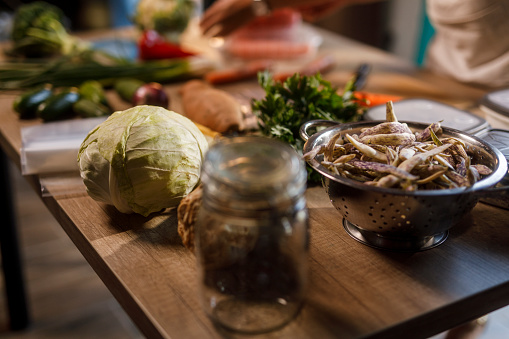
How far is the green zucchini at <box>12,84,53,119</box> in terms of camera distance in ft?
5.08

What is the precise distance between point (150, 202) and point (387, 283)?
455 millimetres

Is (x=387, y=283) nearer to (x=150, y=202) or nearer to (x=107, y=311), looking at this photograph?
(x=150, y=202)

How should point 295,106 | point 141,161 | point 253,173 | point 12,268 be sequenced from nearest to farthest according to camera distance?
point 253,173
point 141,161
point 295,106
point 12,268

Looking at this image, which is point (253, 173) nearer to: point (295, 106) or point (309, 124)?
point (309, 124)

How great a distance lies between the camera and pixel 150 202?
3.35 ft

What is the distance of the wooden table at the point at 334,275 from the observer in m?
0.79

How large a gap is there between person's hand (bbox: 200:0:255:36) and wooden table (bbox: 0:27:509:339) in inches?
44.1

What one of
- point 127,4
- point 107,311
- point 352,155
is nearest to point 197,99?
point 352,155

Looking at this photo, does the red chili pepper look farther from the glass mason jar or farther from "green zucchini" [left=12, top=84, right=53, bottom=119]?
the glass mason jar

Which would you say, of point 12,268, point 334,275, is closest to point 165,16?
point 12,268

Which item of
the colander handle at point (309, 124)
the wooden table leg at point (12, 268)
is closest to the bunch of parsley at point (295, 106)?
the colander handle at point (309, 124)

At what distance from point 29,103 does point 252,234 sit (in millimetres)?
1079

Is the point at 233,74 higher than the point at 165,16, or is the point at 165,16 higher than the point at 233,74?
the point at 165,16

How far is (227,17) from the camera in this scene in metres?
2.07
